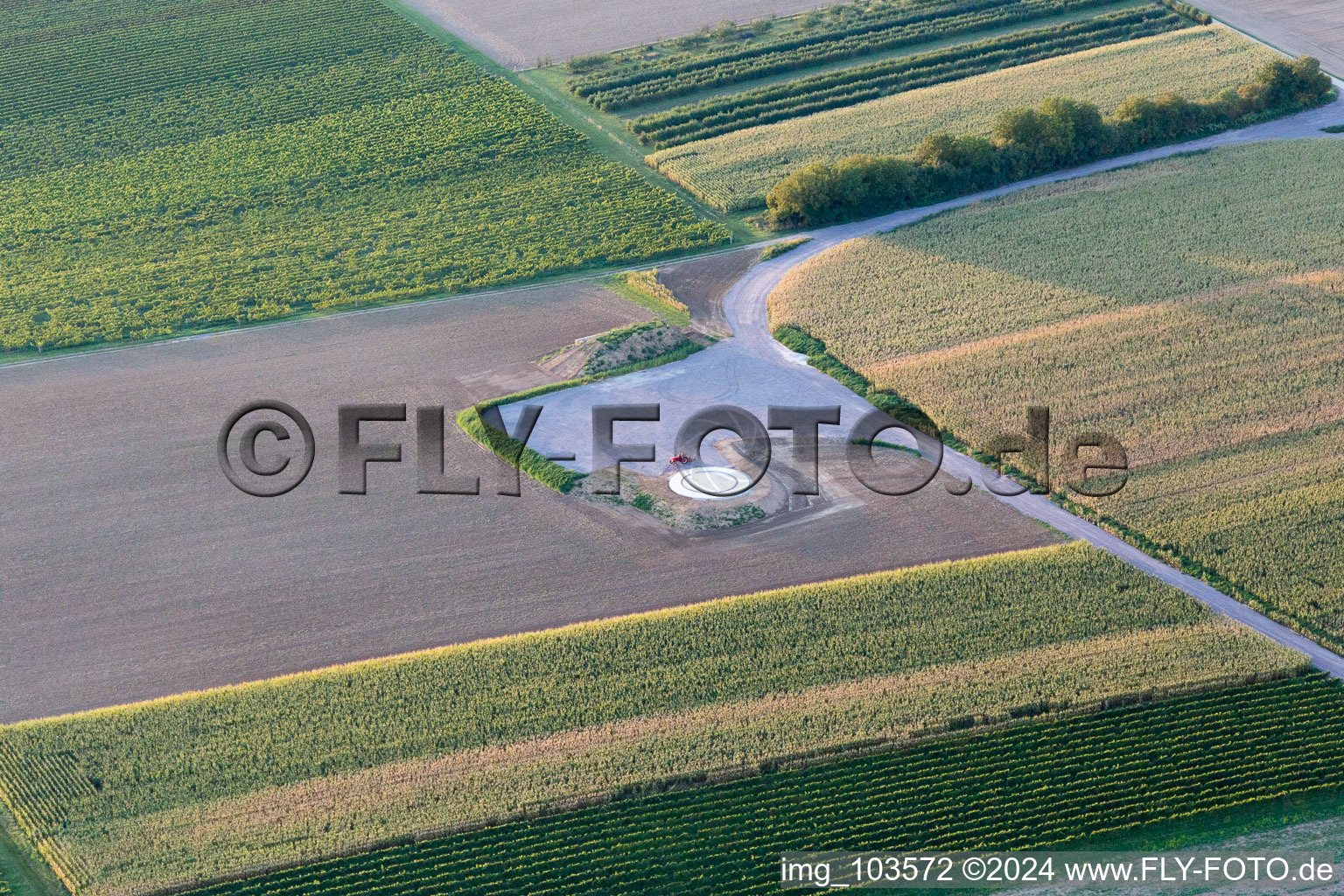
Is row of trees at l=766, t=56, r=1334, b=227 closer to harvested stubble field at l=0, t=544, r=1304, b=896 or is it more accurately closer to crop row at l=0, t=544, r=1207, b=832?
crop row at l=0, t=544, r=1207, b=832

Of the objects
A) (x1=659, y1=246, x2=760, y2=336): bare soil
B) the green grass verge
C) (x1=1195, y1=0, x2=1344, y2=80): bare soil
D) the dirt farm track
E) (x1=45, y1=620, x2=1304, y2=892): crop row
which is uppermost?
(x1=1195, y1=0, x2=1344, y2=80): bare soil

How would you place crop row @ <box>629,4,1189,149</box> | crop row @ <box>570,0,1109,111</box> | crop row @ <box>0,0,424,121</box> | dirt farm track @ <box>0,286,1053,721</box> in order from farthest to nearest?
crop row @ <box>570,0,1109,111</box> → crop row @ <box>0,0,424,121</box> → crop row @ <box>629,4,1189,149</box> → dirt farm track @ <box>0,286,1053,721</box>

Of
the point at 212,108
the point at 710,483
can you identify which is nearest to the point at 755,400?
the point at 710,483

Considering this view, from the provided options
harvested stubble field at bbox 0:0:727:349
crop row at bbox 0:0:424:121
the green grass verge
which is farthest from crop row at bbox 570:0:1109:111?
the green grass verge

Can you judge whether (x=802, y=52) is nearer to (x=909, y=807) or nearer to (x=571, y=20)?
(x=571, y=20)

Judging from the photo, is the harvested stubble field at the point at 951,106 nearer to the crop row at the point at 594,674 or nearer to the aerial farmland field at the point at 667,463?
the aerial farmland field at the point at 667,463

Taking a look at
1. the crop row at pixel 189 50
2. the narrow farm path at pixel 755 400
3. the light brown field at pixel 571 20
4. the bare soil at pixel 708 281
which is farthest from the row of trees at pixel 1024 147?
the crop row at pixel 189 50

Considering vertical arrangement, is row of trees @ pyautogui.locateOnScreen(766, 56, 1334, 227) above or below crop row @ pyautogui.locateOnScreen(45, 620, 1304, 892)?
above
